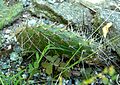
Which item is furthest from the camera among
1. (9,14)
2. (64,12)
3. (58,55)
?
(64,12)

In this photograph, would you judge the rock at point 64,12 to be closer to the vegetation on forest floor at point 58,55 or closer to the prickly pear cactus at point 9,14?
the prickly pear cactus at point 9,14

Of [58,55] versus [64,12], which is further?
[64,12]

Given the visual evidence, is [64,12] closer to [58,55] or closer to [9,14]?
[9,14]

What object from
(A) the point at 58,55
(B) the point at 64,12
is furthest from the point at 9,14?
(A) the point at 58,55

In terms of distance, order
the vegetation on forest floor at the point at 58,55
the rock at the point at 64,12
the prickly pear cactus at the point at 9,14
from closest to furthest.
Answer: the vegetation on forest floor at the point at 58,55 < the prickly pear cactus at the point at 9,14 < the rock at the point at 64,12

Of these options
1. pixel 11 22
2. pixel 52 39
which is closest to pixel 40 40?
pixel 52 39

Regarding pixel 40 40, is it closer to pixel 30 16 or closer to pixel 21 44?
pixel 21 44

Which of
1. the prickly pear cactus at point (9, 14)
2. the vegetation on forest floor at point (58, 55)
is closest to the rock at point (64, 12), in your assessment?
the prickly pear cactus at point (9, 14)

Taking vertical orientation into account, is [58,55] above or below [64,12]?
below

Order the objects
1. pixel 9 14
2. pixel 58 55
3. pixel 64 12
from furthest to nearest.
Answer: pixel 64 12
pixel 9 14
pixel 58 55
